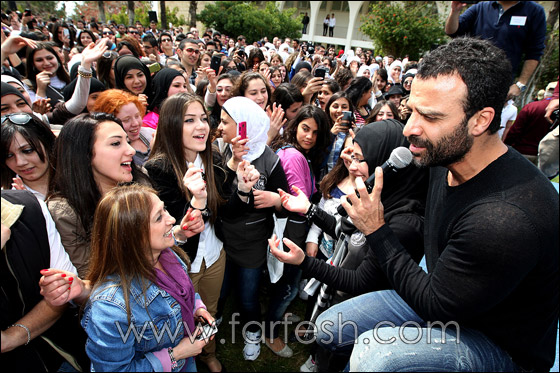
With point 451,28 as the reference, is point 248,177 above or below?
below

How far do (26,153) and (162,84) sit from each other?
2.22 m

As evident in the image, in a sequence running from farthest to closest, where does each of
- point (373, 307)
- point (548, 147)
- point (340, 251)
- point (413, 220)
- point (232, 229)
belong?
point (548, 147) → point (232, 229) → point (340, 251) → point (413, 220) → point (373, 307)

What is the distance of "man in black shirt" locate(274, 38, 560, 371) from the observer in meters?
1.19

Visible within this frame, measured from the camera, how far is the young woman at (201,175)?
7.32 feet

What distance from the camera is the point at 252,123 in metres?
2.52

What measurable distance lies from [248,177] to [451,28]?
120 inches

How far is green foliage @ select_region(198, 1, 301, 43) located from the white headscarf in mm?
26782

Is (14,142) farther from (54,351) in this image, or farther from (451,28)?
(451,28)

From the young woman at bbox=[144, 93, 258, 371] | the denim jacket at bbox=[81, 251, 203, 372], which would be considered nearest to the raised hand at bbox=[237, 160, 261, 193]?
the young woman at bbox=[144, 93, 258, 371]

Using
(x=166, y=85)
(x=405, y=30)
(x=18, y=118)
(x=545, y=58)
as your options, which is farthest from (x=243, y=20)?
(x=18, y=118)

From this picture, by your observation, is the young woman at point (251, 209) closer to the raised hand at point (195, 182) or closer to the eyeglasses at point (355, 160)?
the raised hand at point (195, 182)

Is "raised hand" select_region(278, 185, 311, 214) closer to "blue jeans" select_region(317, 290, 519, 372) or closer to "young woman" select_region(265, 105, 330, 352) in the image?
"young woman" select_region(265, 105, 330, 352)

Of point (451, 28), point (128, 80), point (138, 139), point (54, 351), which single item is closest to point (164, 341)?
point (54, 351)

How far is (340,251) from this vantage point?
7.12ft
